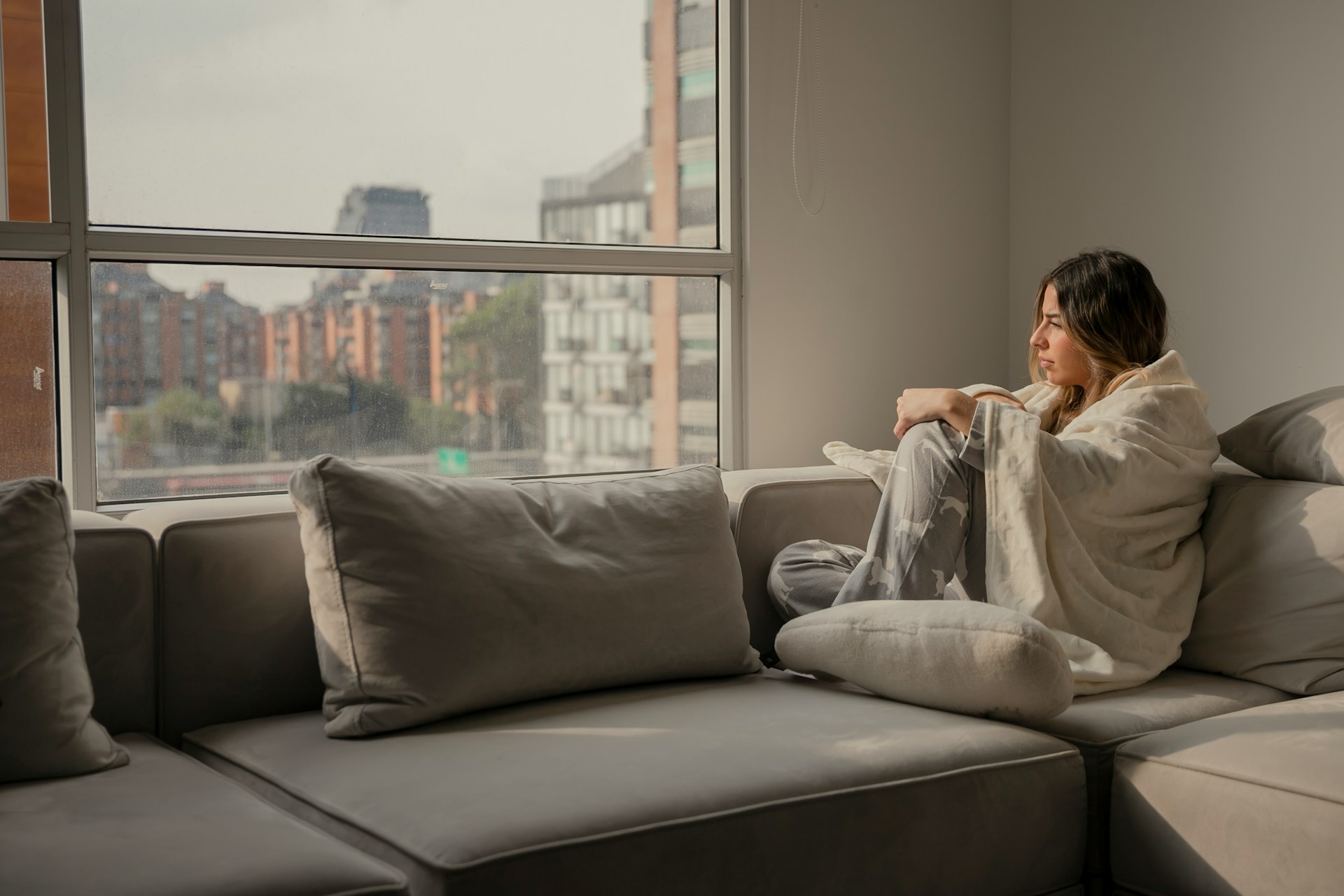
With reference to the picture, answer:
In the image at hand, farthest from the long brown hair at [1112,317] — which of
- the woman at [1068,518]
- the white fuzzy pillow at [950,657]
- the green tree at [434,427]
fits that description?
the green tree at [434,427]

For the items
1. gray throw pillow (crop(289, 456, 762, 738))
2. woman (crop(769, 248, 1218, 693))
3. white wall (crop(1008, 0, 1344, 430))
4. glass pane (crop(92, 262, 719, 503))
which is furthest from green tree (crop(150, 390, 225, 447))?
white wall (crop(1008, 0, 1344, 430))

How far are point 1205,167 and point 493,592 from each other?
7.40 feet

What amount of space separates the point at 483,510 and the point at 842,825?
0.74 meters

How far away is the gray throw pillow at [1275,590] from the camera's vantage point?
6.72 feet

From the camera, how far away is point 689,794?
4.79 feet

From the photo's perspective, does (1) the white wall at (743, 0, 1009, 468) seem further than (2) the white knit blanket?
Yes

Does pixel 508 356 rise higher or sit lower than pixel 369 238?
lower

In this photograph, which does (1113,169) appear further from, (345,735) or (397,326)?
(345,735)

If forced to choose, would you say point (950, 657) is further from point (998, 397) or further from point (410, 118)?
point (410, 118)

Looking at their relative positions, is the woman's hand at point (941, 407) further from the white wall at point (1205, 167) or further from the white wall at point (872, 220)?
the white wall at point (1205, 167)

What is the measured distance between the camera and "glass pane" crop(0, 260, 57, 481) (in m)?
2.39

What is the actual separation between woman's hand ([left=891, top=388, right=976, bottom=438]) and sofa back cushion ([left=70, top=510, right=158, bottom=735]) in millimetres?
1263

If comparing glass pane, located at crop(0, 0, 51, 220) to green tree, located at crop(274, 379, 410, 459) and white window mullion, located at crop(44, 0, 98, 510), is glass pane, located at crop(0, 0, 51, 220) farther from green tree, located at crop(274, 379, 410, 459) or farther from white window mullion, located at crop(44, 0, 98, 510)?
green tree, located at crop(274, 379, 410, 459)

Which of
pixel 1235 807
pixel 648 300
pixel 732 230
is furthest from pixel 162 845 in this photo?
pixel 732 230
